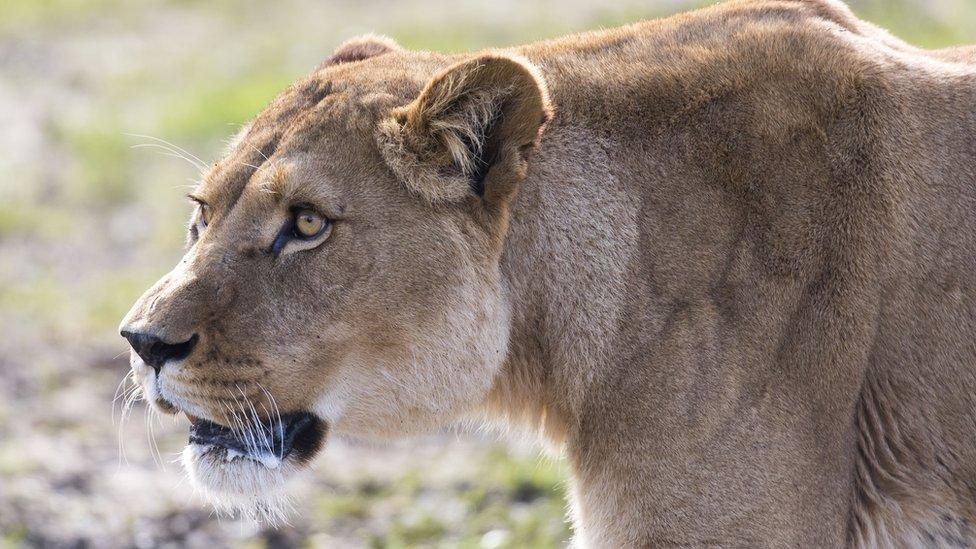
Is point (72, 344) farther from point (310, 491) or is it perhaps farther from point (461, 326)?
point (461, 326)

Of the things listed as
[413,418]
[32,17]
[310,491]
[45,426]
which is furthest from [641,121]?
[32,17]

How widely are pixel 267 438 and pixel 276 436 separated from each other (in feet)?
0.09

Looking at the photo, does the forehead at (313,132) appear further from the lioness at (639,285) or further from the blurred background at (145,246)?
the blurred background at (145,246)

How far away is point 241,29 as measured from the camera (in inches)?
557

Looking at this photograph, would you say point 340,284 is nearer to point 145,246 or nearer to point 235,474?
point 235,474

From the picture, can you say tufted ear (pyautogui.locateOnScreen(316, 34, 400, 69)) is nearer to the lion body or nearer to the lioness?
the lioness

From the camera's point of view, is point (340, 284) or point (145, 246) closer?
point (340, 284)

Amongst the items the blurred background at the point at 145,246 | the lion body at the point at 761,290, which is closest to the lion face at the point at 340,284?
the lion body at the point at 761,290

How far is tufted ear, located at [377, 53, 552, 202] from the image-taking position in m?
3.46

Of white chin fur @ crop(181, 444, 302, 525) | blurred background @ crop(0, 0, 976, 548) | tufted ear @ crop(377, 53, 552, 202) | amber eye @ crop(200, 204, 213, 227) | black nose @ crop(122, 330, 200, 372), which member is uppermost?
tufted ear @ crop(377, 53, 552, 202)

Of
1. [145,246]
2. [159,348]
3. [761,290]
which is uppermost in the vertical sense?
[159,348]

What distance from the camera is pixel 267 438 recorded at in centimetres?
365

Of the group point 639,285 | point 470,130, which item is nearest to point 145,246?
point 470,130

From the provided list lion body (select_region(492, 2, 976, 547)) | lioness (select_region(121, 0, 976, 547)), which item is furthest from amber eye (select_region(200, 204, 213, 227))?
lion body (select_region(492, 2, 976, 547))
